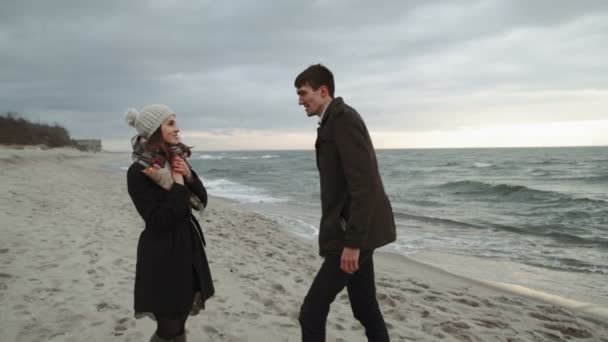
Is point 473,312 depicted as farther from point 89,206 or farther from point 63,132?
point 63,132

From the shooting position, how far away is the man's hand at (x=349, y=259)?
200 cm

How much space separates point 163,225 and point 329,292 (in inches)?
37.6

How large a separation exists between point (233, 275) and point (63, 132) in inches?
3238

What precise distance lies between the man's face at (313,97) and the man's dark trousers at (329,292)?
0.82 meters

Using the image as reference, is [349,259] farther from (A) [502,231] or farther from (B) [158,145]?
(A) [502,231]

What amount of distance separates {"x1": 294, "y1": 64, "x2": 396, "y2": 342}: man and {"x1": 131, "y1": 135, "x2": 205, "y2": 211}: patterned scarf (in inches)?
32.3

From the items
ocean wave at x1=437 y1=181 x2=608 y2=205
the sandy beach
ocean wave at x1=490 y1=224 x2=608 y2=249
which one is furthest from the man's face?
ocean wave at x1=437 y1=181 x2=608 y2=205

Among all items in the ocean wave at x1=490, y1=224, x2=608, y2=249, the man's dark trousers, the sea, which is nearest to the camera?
the man's dark trousers

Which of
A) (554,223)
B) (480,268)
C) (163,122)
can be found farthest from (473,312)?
(554,223)

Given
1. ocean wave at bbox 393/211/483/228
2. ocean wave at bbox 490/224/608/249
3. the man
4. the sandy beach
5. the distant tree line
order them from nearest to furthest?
the man → the sandy beach → ocean wave at bbox 490/224/608/249 → ocean wave at bbox 393/211/483/228 → the distant tree line

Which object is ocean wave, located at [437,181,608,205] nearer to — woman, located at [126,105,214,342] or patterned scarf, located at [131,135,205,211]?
woman, located at [126,105,214,342]

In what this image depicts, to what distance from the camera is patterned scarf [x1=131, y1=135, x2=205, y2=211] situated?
202 cm

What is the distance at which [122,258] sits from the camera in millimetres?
5152

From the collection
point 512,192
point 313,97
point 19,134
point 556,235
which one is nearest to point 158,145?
point 313,97
